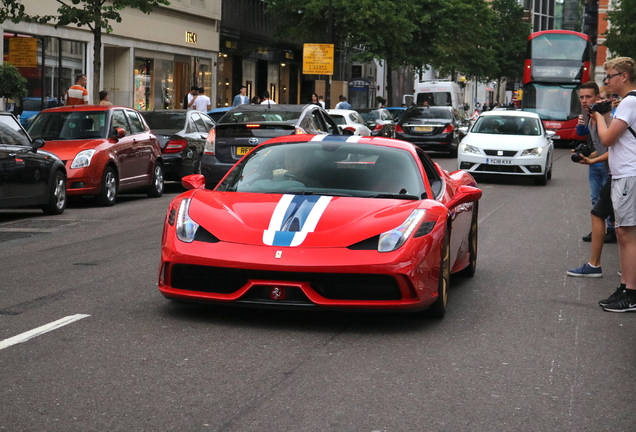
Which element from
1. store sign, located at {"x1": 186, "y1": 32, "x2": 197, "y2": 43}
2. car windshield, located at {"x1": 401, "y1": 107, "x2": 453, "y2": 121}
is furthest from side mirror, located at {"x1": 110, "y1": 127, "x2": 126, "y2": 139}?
store sign, located at {"x1": 186, "y1": 32, "x2": 197, "y2": 43}

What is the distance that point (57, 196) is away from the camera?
14.9 metres

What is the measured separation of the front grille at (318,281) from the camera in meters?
6.53

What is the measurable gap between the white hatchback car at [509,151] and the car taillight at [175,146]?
6.11 meters

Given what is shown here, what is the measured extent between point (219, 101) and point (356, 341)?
37624 mm

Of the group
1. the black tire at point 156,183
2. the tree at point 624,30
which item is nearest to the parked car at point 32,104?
the black tire at point 156,183

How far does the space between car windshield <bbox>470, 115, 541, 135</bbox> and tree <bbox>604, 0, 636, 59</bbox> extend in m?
38.1

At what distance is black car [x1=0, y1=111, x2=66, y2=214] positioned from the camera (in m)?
13.7

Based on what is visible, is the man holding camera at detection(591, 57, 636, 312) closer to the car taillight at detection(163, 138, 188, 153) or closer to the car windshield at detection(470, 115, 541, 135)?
the car taillight at detection(163, 138, 188, 153)

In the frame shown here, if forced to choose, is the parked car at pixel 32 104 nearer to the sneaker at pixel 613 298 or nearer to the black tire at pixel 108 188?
the black tire at pixel 108 188

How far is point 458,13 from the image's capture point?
164 feet

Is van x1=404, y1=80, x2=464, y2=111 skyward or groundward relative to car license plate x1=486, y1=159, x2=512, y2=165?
skyward

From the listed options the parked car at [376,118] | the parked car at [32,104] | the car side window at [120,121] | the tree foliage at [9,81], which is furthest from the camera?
the parked car at [376,118]

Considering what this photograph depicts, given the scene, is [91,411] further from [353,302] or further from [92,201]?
[92,201]

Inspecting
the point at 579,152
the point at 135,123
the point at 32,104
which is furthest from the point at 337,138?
the point at 32,104
